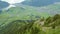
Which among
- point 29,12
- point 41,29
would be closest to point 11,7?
point 29,12

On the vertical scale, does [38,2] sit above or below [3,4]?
below

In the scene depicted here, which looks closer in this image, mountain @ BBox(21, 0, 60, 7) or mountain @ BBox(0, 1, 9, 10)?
mountain @ BBox(0, 1, 9, 10)

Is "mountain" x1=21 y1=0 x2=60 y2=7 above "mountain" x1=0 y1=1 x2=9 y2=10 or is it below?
below

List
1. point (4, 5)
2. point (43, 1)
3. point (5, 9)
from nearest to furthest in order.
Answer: point (5, 9) → point (4, 5) → point (43, 1)

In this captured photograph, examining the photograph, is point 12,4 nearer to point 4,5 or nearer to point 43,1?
point 4,5

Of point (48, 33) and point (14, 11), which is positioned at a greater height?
point (48, 33)

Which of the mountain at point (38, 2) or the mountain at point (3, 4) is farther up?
the mountain at point (3, 4)

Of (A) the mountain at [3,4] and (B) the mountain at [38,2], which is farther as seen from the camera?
(B) the mountain at [38,2]

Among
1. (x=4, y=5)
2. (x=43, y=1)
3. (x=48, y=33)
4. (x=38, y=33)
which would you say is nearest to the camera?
(x=48, y=33)

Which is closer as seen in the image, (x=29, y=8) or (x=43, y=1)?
(x=29, y=8)

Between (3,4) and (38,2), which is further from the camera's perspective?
(38,2)
